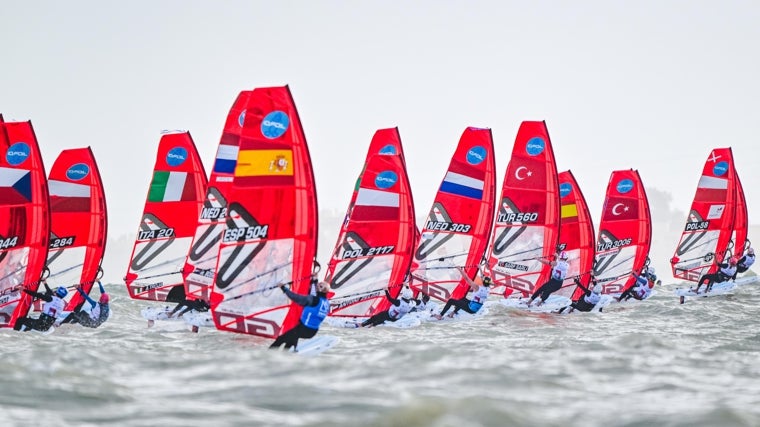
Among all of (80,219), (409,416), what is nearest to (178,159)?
(80,219)

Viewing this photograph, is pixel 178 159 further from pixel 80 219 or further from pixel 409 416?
pixel 409 416

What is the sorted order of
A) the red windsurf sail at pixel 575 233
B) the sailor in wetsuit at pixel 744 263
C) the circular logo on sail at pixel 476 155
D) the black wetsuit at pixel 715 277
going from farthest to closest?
the sailor in wetsuit at pixel 744 263 < the black wetsuit at pixel 715 277 < the red windsurf sail at pixel 575 233 < the circular logo on sail at pixel 476 155

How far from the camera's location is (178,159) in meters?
24.8

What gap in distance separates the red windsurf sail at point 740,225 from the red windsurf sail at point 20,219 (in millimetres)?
26812

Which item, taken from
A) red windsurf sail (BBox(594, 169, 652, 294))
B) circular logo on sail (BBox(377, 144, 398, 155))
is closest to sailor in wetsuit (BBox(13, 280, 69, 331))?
circular logo on sail (BBox(377, 144, 398, 155))

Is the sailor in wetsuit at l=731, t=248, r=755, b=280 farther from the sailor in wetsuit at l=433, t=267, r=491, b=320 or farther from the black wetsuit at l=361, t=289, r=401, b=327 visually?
the black wetsuit at l=361, t=289, r=401, b=327

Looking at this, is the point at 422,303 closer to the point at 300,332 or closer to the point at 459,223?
the point at 459,223

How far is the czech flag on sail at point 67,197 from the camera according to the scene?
23375 mm

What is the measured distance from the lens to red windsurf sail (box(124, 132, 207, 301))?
79.5ft

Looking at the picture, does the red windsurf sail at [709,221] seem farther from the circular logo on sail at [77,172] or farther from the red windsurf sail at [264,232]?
the red windsurf sail at [264,232]

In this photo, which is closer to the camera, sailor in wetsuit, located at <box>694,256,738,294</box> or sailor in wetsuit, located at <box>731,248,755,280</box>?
sailor in wetsuit, located at <box>694,256,738,294</box>

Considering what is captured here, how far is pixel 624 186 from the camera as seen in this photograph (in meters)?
33.9

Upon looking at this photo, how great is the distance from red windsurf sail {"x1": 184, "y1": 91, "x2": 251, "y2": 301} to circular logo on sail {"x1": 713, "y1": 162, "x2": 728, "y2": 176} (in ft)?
69.9

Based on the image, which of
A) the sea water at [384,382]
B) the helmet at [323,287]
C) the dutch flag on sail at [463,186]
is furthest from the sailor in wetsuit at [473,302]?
the helmet at [323,287]
